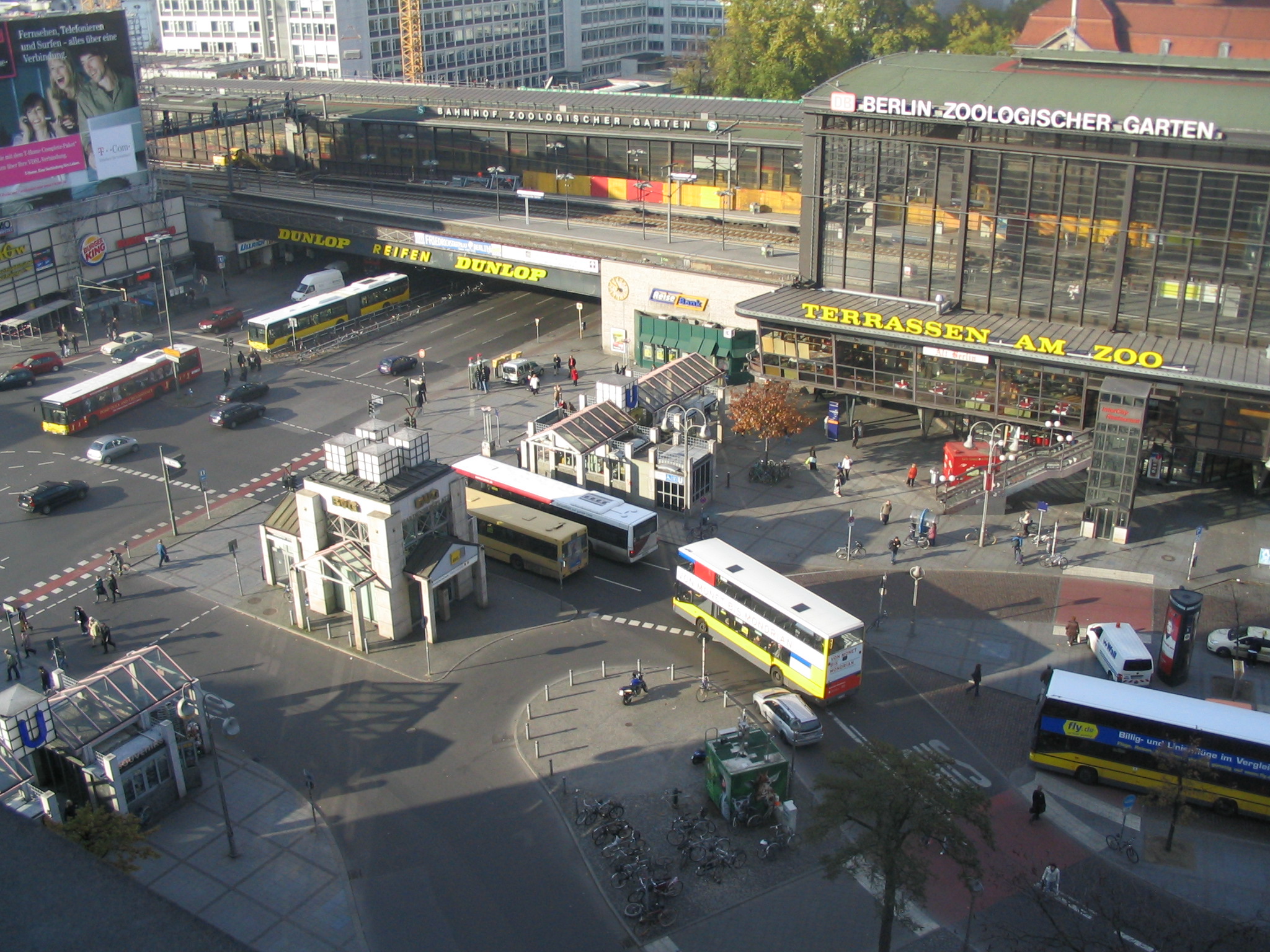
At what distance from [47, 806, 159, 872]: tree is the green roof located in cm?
5095

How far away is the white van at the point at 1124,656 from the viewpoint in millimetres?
47312

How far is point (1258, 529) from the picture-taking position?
5997cm

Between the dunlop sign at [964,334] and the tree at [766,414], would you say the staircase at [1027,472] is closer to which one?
the dunlop sign at [964,334]

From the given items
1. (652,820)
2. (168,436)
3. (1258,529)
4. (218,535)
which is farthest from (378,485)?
(1258,529)

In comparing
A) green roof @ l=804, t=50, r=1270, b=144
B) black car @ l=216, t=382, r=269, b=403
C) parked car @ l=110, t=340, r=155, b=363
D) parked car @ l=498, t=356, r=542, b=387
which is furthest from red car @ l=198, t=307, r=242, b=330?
green roof @ l=804, t=50, r=1270, b=144

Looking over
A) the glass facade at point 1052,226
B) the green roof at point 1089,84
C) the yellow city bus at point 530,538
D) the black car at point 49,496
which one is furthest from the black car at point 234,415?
the green roof at point 1089,84

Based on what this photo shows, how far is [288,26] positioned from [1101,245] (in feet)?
477

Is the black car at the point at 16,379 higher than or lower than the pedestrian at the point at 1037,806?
higher

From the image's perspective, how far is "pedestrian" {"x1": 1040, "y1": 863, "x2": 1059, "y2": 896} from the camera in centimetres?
3734

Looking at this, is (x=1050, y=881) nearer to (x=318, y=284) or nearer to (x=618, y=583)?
(x=618, y=583)

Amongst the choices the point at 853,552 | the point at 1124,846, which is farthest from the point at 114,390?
the point at 1124,846

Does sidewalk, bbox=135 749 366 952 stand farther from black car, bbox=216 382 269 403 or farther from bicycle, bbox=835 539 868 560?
black car, bbox=216 382 269 403

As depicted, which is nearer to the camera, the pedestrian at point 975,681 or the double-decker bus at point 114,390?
the pedestrian at point 975,681

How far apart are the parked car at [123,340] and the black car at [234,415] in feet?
50.0
